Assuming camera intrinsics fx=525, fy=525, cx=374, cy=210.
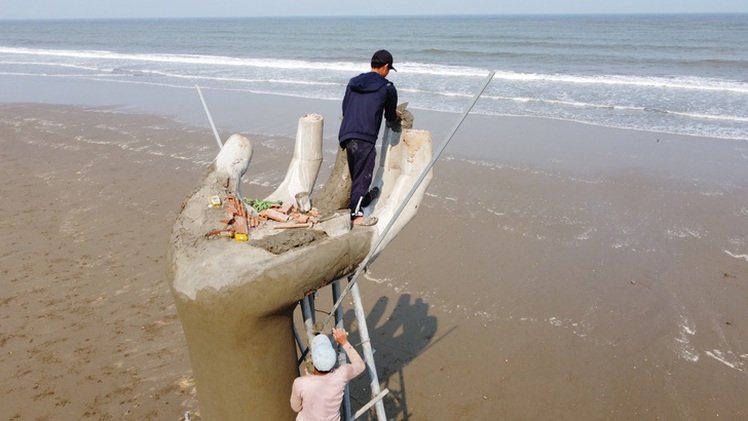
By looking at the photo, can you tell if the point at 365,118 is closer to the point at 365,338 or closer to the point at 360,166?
the point at 360,166

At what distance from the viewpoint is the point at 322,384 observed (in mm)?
3475

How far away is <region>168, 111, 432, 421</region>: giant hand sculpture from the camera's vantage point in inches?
124

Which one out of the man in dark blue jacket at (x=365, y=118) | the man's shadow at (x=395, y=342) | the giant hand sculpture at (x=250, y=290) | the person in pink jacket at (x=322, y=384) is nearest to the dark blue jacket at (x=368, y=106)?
the man in dark blue jacket at (x=365, y=118)

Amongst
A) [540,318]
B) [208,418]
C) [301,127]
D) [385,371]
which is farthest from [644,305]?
[208,418]

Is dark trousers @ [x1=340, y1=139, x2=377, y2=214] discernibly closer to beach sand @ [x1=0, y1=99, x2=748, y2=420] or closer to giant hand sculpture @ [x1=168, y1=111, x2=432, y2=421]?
giant hand sculpture @ [x1=168, y1=111, x2=432, y2=421]

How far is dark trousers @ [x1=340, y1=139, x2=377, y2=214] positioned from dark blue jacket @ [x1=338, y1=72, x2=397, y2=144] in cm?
6

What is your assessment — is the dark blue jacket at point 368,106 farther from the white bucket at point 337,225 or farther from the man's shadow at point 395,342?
the man's shadow at point 395,342

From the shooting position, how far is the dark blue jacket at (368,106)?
4113 millimetres

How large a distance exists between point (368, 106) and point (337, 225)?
41.4 inches

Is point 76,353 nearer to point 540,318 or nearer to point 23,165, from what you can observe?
point 540,318

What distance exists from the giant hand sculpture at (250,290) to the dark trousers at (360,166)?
0.30 metres

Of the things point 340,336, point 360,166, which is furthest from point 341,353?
point 360,166

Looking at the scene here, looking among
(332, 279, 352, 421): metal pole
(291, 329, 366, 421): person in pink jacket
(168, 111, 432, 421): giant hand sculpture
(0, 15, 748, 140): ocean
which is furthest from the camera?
(0, 15, 748, 140): ocean

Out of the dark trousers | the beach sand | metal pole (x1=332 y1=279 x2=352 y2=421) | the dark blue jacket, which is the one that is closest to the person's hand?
metal pole (x1=332 y1=279 x2=352 y2=421)
